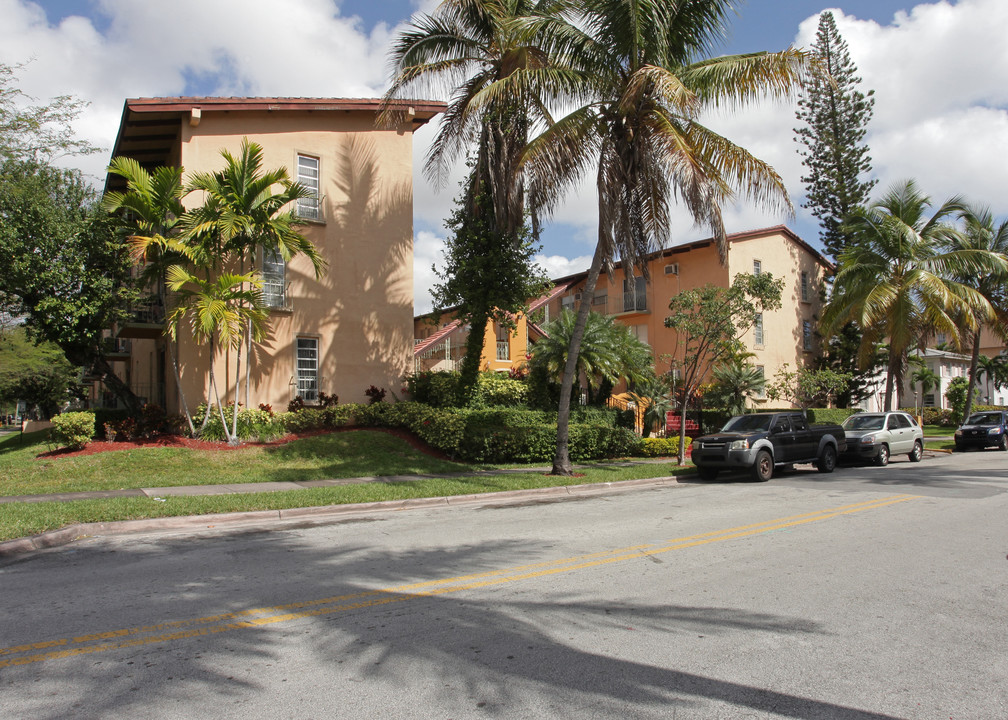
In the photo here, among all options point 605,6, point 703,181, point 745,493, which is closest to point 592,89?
point 605,6

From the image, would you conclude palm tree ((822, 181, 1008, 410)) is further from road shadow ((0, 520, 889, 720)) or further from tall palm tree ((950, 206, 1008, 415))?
road shadow ((0, 520, 889, 720))

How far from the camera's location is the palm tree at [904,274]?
74.1 feet

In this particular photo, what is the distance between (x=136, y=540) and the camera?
8719mm

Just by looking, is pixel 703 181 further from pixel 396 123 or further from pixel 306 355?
pixel 306 355

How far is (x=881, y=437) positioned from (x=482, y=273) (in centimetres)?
1238

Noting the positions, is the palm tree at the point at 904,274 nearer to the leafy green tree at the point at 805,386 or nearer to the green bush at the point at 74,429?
the leafy green tree at the point at 805,386

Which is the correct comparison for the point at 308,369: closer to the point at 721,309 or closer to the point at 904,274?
the point at 721,309

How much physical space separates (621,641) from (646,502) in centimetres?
763

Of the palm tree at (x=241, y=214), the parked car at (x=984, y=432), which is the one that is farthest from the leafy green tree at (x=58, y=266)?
the parked car at (x=984, y=432)

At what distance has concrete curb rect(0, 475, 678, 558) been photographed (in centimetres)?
830

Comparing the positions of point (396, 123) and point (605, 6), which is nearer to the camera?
point (605, 6)

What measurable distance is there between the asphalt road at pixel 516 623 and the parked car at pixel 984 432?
61.4 ft

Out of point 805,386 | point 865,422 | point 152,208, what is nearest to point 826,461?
point 865,422

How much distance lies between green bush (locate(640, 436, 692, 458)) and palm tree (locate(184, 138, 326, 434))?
1150 cm
